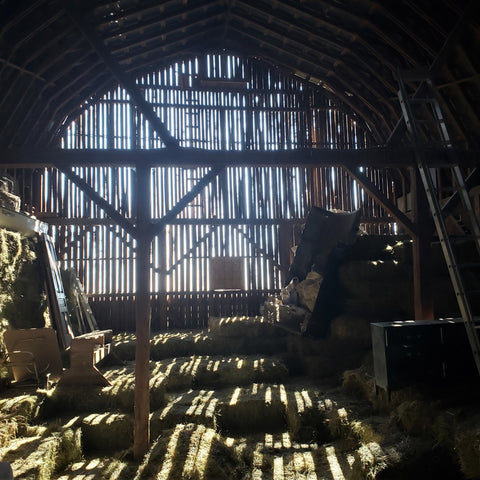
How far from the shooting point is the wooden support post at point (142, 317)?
561cm

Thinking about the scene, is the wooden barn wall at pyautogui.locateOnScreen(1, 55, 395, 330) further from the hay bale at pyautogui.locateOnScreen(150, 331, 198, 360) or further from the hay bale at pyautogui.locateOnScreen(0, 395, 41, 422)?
the hay bale at pyautogui.locateOnScreen(0, 395, 41, 422)

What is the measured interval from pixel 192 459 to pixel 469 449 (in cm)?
290

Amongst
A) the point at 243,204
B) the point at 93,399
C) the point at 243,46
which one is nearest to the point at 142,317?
the point at 93,399

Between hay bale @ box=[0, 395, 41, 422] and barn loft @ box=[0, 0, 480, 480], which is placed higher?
barn loft @ box=[0, 0, 480, 480]

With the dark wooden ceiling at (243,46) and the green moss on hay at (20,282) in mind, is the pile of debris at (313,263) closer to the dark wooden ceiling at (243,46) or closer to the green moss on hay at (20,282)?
the dark wooden ceiling at (243,46)

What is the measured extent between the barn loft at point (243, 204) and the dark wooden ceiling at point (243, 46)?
2.0 inches

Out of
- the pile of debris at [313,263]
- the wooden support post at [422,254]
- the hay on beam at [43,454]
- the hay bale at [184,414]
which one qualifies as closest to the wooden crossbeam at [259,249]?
the pile of debris at [313,263]

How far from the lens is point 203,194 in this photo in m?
14.2

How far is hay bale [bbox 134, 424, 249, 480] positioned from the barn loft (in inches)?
1.2

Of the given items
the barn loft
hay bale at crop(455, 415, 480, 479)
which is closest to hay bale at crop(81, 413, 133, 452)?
the barn loft

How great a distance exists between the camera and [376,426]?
5.16 meters

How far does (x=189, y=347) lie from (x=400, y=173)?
28.7 ft

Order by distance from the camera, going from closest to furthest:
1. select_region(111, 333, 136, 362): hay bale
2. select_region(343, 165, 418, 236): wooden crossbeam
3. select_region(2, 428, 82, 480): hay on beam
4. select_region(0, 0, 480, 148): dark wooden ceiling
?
1. select_region(2, 428, 82, 480): hay on beam
2. select_region(343, 165, 418, 236): wooden crossbeam
3. select_region(0, 0, 480, 148): dark wooden ceiling
4. select_region(111, 333, 136, 362): hay bale

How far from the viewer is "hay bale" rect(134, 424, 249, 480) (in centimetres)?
441
